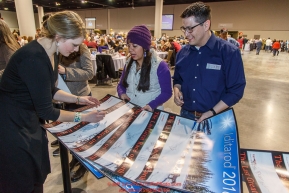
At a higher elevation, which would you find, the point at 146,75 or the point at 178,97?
the point at 146,75

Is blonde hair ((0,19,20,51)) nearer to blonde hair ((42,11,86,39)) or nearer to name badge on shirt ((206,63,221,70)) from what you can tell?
blonde hair ((42,11,86,39))

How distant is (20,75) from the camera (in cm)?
82

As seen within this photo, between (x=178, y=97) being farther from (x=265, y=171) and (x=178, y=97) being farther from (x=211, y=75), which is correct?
(x=265, y=171)

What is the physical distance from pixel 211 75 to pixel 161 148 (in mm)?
659

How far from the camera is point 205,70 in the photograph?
126 cm

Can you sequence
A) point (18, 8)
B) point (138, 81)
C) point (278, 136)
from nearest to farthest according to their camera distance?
point (138, 81) → point (278, 136) → point (18, 8)

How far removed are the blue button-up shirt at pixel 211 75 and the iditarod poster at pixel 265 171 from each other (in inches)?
17.7

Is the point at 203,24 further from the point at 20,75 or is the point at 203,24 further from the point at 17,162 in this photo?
the point at 17,162

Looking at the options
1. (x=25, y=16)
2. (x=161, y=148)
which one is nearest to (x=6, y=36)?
(x=161, y=148)

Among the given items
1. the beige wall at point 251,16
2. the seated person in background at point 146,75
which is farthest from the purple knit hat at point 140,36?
the beige wall at point 251,16

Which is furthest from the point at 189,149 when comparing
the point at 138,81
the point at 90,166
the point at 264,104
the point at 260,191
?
the point at 264,104

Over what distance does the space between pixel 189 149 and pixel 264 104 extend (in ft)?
Result: 14.2

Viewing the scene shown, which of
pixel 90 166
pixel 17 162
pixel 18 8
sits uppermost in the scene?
pixel 18 8

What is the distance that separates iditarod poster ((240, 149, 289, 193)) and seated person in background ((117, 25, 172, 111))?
0.76 meters
